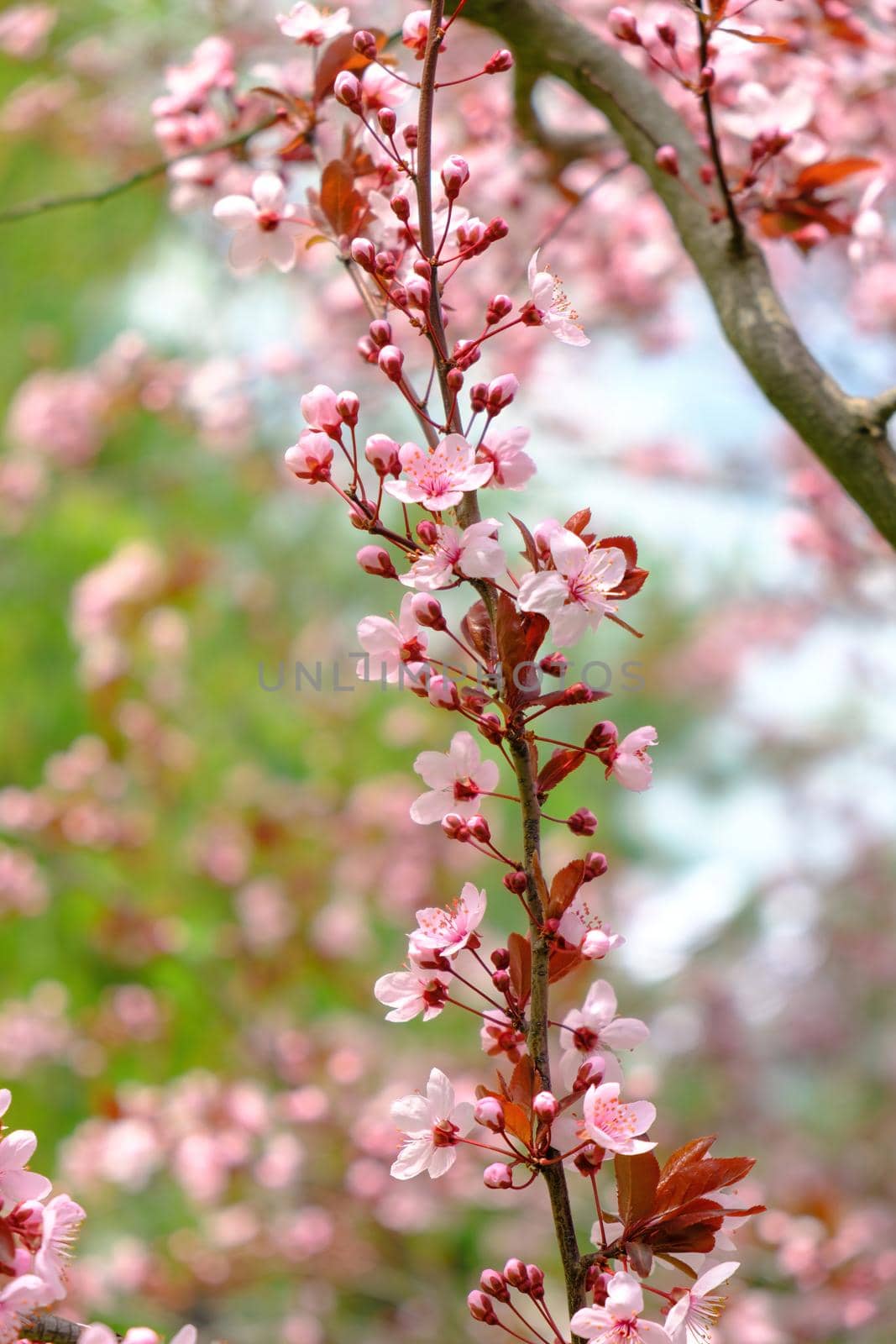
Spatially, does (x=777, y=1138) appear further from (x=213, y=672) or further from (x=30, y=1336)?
(x=30, y=1336)

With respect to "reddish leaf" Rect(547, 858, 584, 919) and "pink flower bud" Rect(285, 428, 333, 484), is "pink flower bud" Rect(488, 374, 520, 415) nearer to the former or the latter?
"pink flower bud" Rect(285, 428, 333, 484)

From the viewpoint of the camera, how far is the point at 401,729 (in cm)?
384

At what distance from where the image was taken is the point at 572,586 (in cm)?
60

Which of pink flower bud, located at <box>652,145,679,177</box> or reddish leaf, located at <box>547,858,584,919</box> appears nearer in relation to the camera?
reddish leaf, located at <box>547,858,584,919</box>

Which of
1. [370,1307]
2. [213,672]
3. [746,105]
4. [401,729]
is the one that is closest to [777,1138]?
[370,1307]

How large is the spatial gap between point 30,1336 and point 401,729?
10.8ft

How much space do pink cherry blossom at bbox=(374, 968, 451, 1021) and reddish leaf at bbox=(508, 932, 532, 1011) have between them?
0.12 ft

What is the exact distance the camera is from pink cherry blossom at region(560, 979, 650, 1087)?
628 mm

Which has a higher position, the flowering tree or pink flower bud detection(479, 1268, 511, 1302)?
the flowering tree

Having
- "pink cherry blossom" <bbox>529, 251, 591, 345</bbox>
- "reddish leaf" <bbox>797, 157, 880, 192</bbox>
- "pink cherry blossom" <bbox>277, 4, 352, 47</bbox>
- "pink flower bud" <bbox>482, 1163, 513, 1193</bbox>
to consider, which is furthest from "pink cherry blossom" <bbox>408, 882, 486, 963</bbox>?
"reddish leaf" <bbox>797, 157, 880, 192</bbox>

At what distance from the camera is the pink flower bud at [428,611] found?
0.60 m

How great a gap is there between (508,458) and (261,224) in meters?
0.37

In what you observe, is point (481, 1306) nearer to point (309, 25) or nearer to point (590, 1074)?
point (590, 1074)

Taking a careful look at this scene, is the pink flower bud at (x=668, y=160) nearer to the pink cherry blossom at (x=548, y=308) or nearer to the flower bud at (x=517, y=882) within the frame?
the pink cherry blossom at (x=548, y=308)
